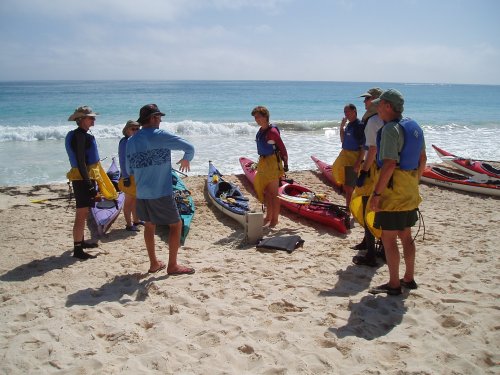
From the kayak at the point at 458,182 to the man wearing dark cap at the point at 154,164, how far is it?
662cm

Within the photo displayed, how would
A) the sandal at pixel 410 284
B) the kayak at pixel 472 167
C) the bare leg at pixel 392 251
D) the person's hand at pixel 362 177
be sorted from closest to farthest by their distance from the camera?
the bare leg at pixel 392 251
the sandal at pixel 410 284
the person's hand at pixel 362 177
the kayak at pixel 472 167

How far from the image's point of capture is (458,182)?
325 inches

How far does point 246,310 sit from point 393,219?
1.51 m

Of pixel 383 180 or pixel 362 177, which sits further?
pixel 362 177

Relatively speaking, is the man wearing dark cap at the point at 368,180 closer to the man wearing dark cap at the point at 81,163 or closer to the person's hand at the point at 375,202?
the person's hand at the point at 375,202

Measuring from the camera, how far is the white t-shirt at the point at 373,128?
13.9 feet

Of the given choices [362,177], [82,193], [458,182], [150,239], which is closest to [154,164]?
[150,239]

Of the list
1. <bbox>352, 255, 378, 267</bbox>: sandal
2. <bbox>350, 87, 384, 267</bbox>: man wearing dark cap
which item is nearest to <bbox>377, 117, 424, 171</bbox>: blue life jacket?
<bbox>350, 87, 384, 267</bbox>: man wearing dark cap

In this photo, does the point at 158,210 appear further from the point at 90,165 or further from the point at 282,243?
the point at 282,243

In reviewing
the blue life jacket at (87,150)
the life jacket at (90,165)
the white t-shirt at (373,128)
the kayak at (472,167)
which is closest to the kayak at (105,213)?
the life jacket at (90,165)

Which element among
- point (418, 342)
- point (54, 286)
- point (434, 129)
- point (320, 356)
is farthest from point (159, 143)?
point (434, 129)

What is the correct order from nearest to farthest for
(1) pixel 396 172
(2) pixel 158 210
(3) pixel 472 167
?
(1) pixel 396 172 < (2) pixel 158 210 < (3) pixel 472 167

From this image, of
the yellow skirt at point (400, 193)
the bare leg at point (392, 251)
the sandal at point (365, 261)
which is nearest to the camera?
the yellow skirt at point (400, 193)

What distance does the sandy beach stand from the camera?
8.95ft
